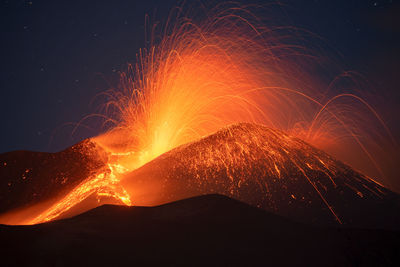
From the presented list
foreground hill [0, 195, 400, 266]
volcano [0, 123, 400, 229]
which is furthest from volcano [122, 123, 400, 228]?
foreground hill [0, 195, 400, 266]

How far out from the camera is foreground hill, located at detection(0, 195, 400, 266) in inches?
191

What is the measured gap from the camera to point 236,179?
11102 millimetres

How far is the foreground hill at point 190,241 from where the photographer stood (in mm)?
4855

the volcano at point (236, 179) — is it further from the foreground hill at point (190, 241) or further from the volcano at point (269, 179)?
the foreground hill at point (190, 241)

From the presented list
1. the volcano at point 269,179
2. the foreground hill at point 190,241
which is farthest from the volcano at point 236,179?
the foreground hill at point 190,241

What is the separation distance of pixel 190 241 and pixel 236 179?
572 cm

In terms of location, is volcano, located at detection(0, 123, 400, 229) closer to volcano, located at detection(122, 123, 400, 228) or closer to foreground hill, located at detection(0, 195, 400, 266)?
volcano, located at detection(122, 123, 400, 228)

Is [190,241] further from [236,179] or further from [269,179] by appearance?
[269,179]

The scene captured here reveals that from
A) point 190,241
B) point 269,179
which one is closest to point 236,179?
point 269,179

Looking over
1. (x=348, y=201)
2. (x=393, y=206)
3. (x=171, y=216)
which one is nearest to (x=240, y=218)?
(x=171, y=216)

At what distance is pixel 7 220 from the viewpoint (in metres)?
11.9

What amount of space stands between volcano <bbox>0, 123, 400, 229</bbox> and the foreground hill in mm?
2218

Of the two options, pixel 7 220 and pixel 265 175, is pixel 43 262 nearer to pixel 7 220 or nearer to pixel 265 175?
pixel 265 175

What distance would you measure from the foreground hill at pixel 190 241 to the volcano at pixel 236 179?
7.28 feet
